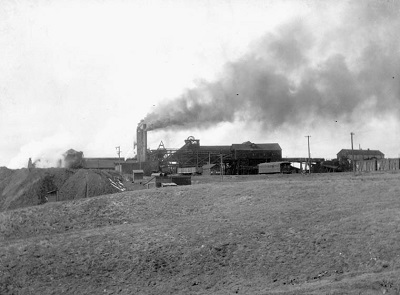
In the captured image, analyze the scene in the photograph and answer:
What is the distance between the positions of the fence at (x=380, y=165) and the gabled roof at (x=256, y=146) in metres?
24.7

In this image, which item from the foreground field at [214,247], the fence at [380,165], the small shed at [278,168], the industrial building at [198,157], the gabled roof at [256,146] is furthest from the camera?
the gabled roof at [256,146]

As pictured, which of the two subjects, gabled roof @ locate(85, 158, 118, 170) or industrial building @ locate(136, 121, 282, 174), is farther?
gabled roof @ locate(85, 158, 118, 170)

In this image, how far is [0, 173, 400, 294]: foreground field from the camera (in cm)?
1966

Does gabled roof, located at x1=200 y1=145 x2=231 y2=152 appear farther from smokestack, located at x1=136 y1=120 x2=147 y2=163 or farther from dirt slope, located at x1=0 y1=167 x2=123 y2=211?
dirt slope, located at x1=0 y1=167 x2=123 y2=211

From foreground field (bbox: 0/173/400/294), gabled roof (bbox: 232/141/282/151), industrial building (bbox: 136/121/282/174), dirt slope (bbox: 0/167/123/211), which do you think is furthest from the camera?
gabled roof (bbox: 232/141/282/151)

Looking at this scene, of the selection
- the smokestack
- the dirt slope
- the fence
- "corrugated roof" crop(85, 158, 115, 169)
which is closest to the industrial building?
the smokestack

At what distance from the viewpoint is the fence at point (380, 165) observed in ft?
229

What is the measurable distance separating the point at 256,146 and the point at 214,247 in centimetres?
7955

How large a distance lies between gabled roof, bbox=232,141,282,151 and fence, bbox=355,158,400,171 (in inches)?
974

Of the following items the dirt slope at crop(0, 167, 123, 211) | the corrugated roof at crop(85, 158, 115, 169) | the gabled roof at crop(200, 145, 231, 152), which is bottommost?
the dirt slope at crop(0, 167, 123, 211)

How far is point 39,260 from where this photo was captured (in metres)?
23.8

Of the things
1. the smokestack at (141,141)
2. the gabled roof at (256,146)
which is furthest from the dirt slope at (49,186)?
the gabled roof at (256,146)

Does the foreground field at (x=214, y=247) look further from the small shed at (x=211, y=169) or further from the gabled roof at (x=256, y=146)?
the gabled roof at (x=256, y=146)

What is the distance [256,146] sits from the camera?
102 m
